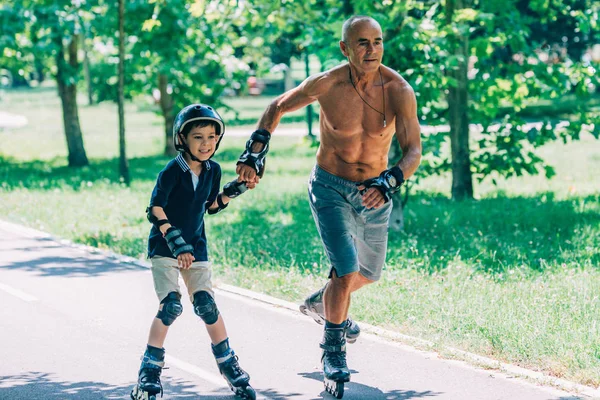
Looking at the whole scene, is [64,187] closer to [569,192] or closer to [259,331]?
[569,192]

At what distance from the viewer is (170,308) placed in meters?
5.14

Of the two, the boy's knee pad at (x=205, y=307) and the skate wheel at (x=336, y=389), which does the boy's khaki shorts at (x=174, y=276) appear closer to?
the boy's knee pad at (x=205, y=307)

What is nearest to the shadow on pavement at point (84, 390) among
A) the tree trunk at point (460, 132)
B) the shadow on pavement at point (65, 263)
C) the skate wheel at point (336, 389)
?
the skate wheel at point (336, 389)

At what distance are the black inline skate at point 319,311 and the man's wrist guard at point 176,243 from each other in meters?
1.29

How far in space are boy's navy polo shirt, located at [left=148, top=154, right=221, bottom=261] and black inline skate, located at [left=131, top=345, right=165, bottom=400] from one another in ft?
1.76

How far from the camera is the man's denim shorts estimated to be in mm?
5480

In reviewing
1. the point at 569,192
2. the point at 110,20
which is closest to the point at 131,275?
the point at 569,192

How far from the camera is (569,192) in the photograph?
14047mm

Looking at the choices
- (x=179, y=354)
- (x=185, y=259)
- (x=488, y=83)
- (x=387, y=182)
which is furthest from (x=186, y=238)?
(x=488, y=83)

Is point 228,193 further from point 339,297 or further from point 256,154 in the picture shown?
point 339,297

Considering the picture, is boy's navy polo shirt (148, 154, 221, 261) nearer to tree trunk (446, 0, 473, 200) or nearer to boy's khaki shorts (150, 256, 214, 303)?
boy's khaki shorts (150, 256, 214, 303)

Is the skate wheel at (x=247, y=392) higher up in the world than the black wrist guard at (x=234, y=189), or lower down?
lower down

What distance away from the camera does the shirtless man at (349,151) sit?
17.8 ft

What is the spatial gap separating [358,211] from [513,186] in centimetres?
1024
